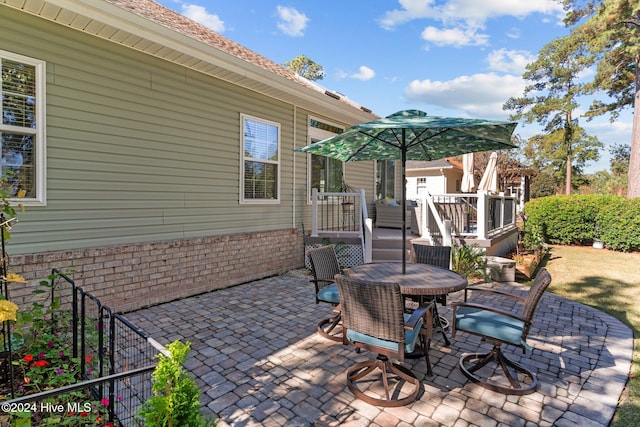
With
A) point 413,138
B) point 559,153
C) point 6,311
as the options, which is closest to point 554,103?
point 559,153

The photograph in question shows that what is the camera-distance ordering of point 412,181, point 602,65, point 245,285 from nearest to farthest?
point 245,285 → point 602,65 → point 412,181

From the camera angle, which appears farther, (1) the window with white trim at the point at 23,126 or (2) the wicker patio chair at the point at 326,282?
(2) the wicker patio chair at the point at 326,282

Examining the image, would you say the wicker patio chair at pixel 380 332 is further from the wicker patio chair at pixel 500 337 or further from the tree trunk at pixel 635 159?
the tree trunk at pixel 635 159

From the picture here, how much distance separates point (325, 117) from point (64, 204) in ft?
19.6

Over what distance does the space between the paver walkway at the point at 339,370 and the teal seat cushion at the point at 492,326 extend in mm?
478

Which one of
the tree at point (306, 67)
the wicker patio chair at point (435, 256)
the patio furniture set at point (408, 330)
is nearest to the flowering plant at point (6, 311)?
the patio furniture set at point (408, 330)

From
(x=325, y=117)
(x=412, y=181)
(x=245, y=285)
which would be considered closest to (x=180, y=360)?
(x=245, y=285)

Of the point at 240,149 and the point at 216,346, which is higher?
the point at 240,149

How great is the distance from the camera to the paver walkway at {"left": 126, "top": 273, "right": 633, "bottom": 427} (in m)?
2.55

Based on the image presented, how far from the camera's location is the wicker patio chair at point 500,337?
2838 millimetres

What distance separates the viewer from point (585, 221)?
35.7 feet

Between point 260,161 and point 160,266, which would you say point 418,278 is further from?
point 260,161

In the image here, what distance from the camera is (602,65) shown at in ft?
47.6

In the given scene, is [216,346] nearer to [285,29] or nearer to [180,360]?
[180,360]
